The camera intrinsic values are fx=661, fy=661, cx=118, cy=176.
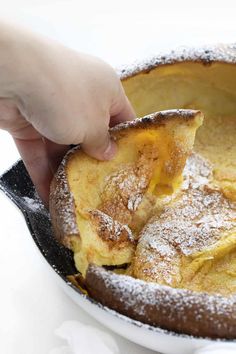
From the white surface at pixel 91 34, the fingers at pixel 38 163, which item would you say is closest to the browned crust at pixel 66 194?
the fingers at pixel 38 163

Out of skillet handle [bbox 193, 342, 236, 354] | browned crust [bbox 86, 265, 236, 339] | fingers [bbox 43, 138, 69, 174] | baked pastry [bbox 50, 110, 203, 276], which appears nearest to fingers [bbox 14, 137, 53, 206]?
fingers [bbox 43, 138, 69, 174]

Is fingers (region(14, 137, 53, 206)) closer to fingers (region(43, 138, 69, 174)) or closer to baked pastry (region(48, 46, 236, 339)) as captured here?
fingers (region(43, 138, 69, 174))

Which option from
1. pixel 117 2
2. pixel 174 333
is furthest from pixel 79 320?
pixel 117 2

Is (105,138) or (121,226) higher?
(105,138)

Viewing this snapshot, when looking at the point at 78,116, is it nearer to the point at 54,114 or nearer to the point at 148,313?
the point at 54,114

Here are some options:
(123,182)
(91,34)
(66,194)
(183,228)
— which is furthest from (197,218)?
(91,34)

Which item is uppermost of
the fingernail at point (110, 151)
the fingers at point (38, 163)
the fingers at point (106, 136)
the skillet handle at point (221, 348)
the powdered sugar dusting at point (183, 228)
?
the fingers at point (106, 136)

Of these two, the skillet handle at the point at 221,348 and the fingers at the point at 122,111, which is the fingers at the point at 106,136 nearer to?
the fingers at the point at 122,111

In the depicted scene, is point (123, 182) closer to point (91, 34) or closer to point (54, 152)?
point (54, 152)
